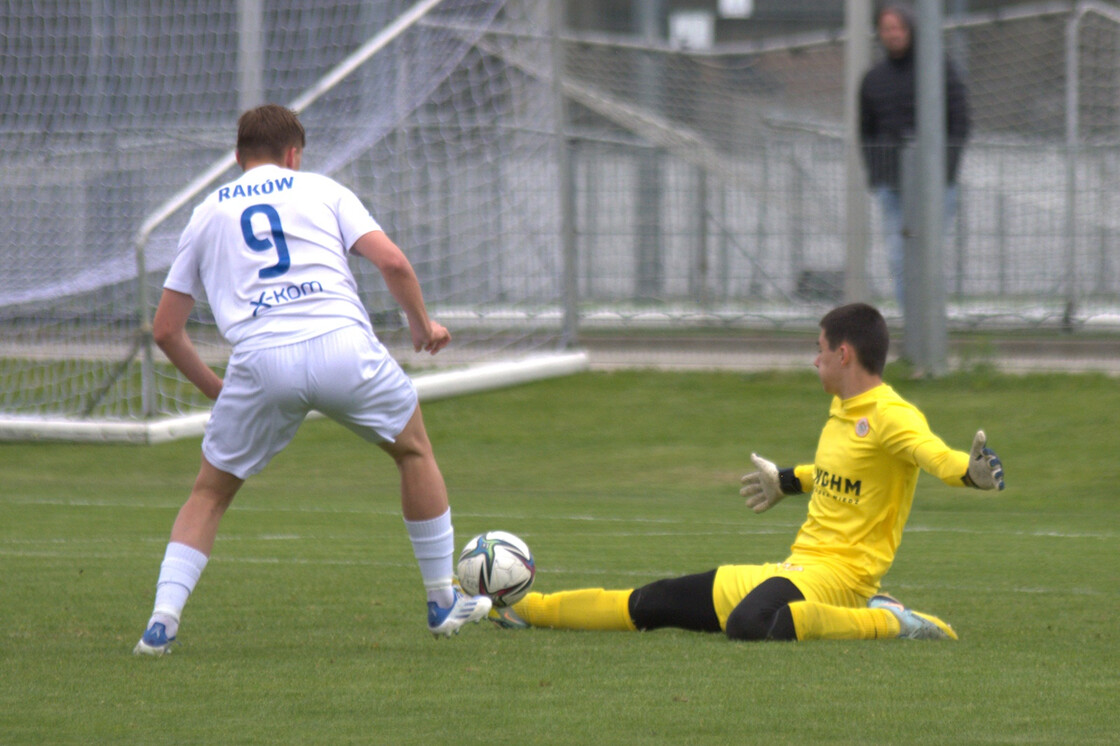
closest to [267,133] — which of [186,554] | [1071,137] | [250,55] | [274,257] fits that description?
[274,257]

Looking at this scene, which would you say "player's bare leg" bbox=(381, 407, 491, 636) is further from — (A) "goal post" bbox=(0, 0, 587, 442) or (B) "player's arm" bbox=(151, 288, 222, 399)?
(A) "goal post" bbox=(0, 0, 587, 442)

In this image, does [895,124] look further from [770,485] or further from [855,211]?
[770,485]

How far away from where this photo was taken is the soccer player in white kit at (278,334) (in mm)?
5266

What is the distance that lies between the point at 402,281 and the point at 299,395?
0.49 m

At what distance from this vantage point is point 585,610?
5.79 metres

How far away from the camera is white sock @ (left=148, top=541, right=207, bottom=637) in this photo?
523 cm

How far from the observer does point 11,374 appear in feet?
46.9

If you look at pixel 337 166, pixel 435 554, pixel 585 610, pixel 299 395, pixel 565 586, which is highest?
pixel 337 166

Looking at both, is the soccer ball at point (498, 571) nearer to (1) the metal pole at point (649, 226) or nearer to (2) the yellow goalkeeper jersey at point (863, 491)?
(2) the yellow goalkeeper jersey at point (863, 491)

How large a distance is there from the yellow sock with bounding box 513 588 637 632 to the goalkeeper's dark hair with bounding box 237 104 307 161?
70.2 inches

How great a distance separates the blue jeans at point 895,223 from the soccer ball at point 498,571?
8471 mm

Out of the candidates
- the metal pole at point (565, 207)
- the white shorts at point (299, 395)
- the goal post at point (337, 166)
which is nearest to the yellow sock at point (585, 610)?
the white shorts at point (299, 395)

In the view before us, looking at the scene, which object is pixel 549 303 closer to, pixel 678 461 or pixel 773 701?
pixel 678 461

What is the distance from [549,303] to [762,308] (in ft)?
6.53
